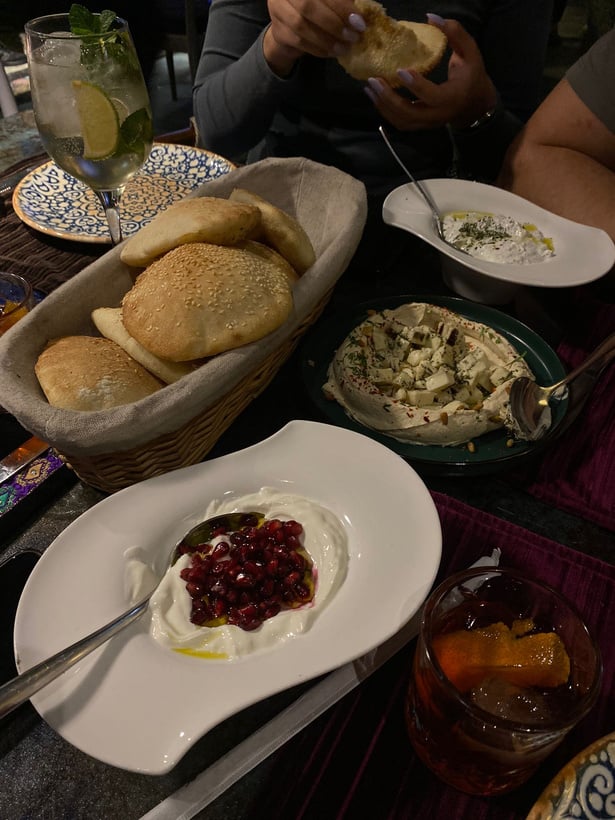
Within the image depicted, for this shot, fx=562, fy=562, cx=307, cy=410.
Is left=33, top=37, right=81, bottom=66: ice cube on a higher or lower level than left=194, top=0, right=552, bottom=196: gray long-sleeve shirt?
higher

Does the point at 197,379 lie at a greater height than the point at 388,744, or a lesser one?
greater

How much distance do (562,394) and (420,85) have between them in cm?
101

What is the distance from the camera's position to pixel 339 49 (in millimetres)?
1540

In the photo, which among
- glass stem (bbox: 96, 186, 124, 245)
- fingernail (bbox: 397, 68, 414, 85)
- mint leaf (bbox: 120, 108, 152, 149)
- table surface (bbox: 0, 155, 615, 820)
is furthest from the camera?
fingernail (bbox: 397, 68, 414, 85)

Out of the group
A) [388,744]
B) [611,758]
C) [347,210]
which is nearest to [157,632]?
[388,744]

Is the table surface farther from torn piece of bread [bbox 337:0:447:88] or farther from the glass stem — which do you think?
torn piece of bread [bbox 337:0:447:88]

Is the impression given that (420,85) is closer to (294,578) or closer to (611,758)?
(294,578)

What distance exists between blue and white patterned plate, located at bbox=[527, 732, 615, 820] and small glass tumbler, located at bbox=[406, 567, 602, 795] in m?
0.03

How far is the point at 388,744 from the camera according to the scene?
747mm

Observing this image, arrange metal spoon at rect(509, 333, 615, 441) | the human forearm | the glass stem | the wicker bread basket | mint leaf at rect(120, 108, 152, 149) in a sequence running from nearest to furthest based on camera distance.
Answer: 1. the wicker bread basket
2. metal spoon at rect(509, 333, 615, 441)
3. mint leaf at rect(120, 108, 152, 149)
4. the glass stem
5. the human forearm

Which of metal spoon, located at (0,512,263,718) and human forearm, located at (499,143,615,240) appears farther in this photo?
human forearm, located at (499,143,615,240)

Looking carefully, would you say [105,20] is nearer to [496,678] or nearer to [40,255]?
[40,255]

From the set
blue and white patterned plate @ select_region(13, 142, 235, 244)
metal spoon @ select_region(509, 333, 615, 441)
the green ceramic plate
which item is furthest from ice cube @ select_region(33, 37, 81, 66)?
metal spoon @ select_region(509, 333, 615, 441)

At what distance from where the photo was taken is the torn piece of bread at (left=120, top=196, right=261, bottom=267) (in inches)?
44.4
